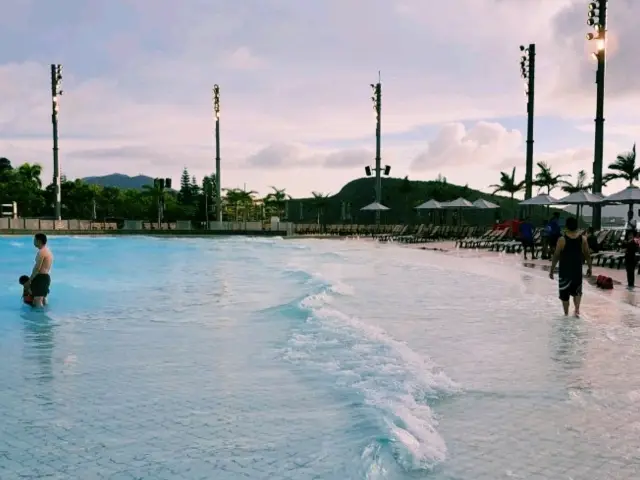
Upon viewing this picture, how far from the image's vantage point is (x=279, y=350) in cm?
758

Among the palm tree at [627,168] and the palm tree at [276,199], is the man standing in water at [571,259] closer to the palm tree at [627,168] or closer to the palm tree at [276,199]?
the palm tree at [627,168]

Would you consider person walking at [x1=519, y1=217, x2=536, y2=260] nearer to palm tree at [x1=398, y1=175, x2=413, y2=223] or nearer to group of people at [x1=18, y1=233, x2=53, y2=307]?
group of people at [x1=18, y1=233, x2=53, y2=307]

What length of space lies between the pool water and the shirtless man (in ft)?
0.93

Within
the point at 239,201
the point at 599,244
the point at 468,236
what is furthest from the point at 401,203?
the point at 599,244

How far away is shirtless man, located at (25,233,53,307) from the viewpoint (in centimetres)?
1048

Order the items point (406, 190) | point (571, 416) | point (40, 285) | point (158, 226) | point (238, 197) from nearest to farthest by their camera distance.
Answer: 1. point (571, 416)
2. point (40, 285)
3. point (158, 226)
4. point (238, 197)
5. point (406, 190)

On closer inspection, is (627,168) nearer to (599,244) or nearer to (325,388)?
(599,244)

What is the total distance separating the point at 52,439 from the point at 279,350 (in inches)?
131

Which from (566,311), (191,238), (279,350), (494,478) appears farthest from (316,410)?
(191,238)

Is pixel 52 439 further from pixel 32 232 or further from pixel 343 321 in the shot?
pixel 32 232

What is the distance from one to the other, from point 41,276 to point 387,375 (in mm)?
7099

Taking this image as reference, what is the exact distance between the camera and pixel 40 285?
11062 millimetres

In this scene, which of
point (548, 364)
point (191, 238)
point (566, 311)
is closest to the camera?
point (548, 364)

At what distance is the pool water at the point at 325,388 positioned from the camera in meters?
4.09
